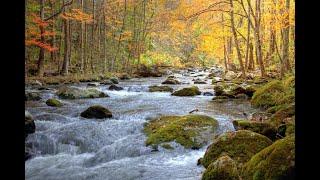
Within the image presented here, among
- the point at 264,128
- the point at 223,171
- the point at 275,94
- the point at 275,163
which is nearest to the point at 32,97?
the point at 275,94

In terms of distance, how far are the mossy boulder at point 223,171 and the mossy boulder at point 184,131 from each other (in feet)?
8.21

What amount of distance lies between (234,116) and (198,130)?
2.71 meters

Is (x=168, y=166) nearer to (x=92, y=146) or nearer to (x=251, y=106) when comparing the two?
(x=92, y=146)

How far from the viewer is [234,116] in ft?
36.6

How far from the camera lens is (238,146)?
6.50m

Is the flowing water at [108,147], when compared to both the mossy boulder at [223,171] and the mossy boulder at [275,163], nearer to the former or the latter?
the mossy boulder at [223,171]

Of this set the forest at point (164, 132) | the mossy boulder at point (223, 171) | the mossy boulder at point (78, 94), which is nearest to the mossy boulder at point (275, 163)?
the forest at point (164, 132)

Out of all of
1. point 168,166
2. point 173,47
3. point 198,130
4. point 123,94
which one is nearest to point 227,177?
point 168,166

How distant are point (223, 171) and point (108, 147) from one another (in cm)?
374

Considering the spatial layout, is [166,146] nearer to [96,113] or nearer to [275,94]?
[96,113]

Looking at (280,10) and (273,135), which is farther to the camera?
(280,10)
